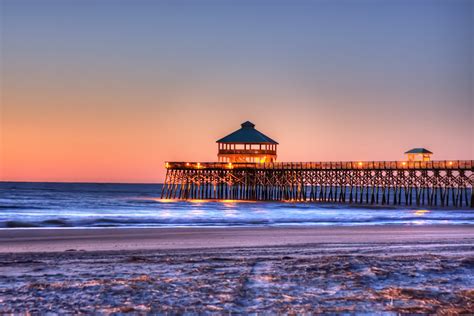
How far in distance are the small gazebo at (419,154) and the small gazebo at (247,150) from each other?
1261 cm

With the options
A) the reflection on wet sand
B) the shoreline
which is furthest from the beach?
the shoreline

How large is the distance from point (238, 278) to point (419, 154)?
48.9 metres

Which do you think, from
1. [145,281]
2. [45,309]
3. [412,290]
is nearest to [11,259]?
[145,281]

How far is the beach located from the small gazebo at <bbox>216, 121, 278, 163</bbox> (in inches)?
1659

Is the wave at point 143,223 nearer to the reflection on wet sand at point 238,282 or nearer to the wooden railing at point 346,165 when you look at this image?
the reflection on wet sand at point 238,282

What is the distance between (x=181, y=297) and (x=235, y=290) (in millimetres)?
676

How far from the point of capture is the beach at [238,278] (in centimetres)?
600

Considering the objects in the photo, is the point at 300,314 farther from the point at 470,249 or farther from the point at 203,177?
the point at 203,177

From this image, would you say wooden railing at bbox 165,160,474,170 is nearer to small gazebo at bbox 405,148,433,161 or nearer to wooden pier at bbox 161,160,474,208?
wooden pier at bbox 161,160,474,208

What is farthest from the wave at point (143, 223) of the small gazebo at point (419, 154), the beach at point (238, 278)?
the small gazebo at point (419, 154)

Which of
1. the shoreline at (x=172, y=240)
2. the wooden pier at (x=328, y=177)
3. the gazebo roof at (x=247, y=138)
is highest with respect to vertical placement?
the gazebo roof at (x=247, y=138)

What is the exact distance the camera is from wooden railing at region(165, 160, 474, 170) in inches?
1640

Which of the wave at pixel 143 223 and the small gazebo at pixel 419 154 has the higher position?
the small gazebo at pixel 419 154

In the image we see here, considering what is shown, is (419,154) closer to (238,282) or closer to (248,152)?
(248,152)
